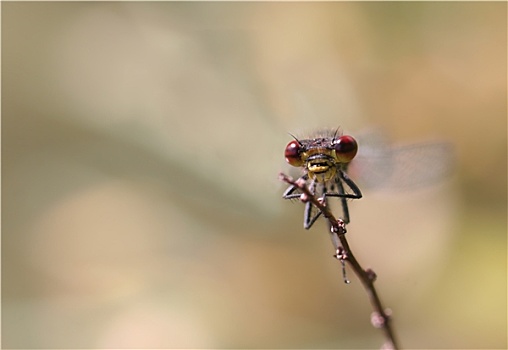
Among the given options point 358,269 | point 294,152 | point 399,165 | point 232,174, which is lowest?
point 358,269

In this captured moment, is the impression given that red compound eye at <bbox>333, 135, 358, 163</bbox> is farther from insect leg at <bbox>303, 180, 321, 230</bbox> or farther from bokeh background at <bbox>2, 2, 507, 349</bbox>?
bokeh background at <bbox>2, 2, 507, 349</bbox>

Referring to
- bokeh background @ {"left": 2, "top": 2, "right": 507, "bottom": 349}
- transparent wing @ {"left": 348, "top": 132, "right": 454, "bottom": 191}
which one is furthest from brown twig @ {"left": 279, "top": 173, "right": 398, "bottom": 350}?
bokeh background @ {"left": 2, "top": 2, "right": 507, "bottom": 349}

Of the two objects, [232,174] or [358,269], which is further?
[232,174]

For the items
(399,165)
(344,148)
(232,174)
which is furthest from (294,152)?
(232,174)

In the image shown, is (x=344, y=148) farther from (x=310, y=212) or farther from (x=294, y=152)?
(x=310, y=212)

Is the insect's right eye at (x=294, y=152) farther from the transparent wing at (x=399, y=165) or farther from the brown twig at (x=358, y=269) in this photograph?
the transparent wing at (x=399, y=165)

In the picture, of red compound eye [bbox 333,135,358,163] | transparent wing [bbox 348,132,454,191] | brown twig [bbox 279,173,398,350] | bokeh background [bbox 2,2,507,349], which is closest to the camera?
brown twig [bbox 279,173,398,350]

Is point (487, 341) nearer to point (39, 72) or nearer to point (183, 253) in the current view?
point (183, 253)
